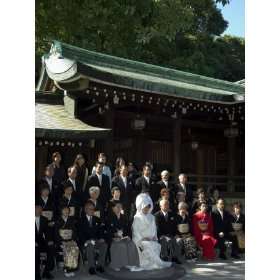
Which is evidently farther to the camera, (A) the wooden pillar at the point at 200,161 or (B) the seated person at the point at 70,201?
(A) the wooden pillar at the point at 200,161

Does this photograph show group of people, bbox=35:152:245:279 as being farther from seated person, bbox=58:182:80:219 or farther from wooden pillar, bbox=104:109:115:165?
wooden pillar, bbox=104:109:115:165

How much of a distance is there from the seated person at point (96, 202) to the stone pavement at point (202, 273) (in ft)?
2.76

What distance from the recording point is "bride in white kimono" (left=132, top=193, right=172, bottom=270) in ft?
20.7

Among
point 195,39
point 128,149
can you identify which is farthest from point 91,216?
point 195,39

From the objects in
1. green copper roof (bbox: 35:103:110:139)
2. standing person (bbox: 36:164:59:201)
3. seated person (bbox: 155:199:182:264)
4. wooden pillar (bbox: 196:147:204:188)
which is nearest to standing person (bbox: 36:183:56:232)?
standing person (bbox: 36:164:59:201)

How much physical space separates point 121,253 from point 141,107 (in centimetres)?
453

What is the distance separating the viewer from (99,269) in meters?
6.17

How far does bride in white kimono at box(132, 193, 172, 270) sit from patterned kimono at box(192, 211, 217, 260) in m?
1.07

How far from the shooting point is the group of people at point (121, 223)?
20.0ft

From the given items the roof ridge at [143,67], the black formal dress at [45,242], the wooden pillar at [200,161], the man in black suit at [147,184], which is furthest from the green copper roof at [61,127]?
the wooden pillar at [200,161]

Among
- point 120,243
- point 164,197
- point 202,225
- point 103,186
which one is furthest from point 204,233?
point 103,186

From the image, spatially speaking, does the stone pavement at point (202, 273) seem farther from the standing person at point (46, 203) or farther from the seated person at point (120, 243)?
the standing person at point (46, 203)

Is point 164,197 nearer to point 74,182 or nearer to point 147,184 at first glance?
point 147,184
